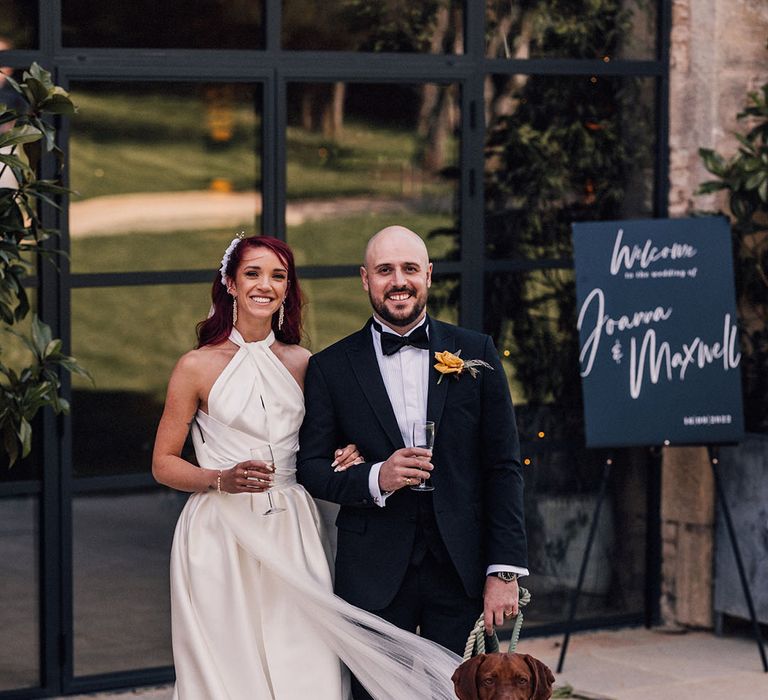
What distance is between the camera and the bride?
A: 422 cm

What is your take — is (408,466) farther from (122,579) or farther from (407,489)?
(122,579)

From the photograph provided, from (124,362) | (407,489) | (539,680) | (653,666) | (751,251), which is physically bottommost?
(653,666)

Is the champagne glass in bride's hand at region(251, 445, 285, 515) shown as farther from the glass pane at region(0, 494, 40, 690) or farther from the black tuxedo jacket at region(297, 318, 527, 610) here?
the glass pane at region(0, 494, 40, 690)

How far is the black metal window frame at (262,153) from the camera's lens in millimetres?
5715

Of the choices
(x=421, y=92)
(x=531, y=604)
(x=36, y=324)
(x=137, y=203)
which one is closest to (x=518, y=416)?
(x=531, y=604)

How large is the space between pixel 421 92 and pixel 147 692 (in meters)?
2.59

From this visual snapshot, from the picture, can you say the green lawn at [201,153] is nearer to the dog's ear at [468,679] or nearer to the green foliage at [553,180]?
the green foliage at [553,180]

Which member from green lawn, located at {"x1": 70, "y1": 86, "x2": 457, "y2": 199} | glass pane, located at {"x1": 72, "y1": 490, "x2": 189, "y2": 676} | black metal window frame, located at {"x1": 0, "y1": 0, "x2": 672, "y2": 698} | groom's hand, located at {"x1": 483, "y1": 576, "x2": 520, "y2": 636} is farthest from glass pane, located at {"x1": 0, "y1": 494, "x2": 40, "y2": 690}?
groom's hand, located at {"x1": 483, "y1": 576, "x2": 520, "y2": 636}

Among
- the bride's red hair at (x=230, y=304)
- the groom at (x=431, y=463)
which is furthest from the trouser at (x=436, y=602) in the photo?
the bride's red hair at (x=230, y=304)

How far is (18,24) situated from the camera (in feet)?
18.4

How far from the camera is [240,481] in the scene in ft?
13.2

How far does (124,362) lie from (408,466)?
225cm

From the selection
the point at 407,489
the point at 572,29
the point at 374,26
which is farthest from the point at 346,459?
the point at 572,29

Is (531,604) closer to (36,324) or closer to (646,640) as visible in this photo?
(646,640)
